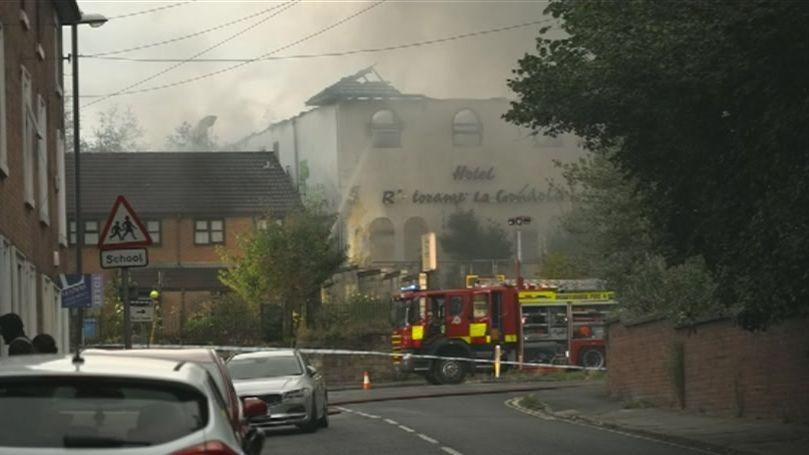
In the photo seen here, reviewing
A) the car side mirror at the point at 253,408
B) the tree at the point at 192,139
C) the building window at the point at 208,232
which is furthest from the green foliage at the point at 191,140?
the car side mirror at the point at 253,408

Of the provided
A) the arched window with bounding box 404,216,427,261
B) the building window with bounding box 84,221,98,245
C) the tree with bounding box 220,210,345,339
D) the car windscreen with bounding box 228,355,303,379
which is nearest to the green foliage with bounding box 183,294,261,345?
the tree with bounding box 220,210,345,339

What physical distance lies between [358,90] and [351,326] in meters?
13.7

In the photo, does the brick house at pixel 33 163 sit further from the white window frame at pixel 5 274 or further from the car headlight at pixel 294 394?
the car headlight at pixel 294 394

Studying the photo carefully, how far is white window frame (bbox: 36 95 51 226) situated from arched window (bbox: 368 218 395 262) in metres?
34.2

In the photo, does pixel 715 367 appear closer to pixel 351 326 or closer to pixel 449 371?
pixel 449 371

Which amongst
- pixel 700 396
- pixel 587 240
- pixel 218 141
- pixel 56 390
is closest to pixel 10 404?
pixel 56 390

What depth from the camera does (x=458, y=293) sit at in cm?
4634

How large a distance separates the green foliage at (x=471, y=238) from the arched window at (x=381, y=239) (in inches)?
103

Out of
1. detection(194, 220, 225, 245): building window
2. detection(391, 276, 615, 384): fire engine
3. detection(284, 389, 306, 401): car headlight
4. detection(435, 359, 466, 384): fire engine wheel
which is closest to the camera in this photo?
detection(284, 389, 306, 401): car headlight

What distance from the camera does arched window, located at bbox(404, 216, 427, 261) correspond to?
64.9m

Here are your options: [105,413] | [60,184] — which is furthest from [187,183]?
[105,413]

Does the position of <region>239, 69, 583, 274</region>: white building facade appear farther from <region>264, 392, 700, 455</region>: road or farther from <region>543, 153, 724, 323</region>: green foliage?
<region>264, 392, 700, 455</region>: road

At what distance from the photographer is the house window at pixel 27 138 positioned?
90.8 ft

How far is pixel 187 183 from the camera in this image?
2788 inches
